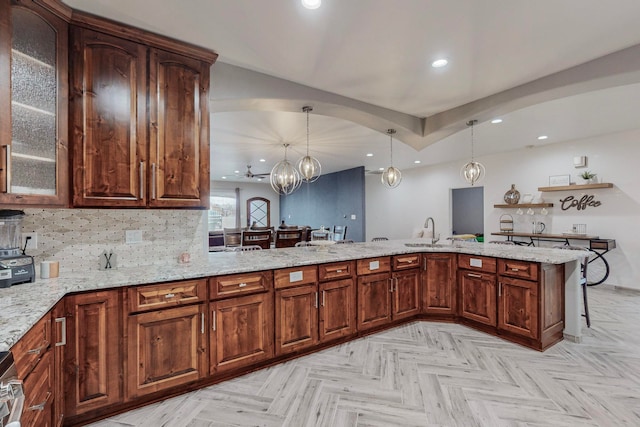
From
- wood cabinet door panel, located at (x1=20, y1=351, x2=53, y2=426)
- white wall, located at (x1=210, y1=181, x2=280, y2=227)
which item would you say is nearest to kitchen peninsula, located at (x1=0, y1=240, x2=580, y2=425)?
wood cabinet door panel, located at (x1=20, y1=351, x2=53, y2=426)

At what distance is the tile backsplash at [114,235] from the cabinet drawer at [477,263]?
2.76m

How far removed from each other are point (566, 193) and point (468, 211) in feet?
13.4

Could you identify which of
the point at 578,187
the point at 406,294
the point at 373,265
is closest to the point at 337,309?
the point at 373,265

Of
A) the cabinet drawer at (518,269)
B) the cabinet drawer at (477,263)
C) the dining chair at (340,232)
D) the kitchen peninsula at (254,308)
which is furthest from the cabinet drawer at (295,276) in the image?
the dining chair at (340,232)

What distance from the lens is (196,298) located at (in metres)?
2.14

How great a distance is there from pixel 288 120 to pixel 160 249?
97.8 inches

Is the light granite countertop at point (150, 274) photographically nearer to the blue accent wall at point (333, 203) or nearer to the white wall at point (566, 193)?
the white wall at point (566, 193)

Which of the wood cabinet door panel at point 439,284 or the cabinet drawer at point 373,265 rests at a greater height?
the cabinet drawer at point 373,265

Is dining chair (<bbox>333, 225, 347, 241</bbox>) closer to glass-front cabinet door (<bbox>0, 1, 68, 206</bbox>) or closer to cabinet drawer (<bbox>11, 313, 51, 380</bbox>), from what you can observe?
glass-front cabinet door (<bbox>0, 1, 68, 206</bbox>)

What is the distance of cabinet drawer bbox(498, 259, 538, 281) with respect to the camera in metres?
2.79

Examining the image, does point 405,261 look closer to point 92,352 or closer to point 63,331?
point 92,352

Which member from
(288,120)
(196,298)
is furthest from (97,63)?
(288,120)

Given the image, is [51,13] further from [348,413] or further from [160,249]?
[348,413]

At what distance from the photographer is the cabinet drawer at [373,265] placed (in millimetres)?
3028
